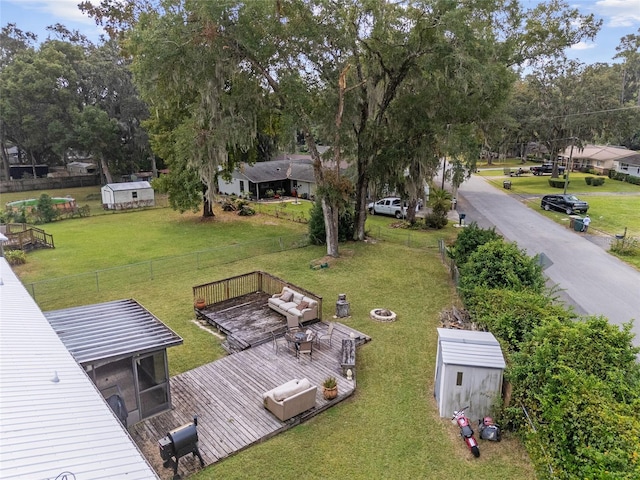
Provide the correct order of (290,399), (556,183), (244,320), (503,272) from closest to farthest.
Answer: (290,399), (503,272), (244,320), (556,183)

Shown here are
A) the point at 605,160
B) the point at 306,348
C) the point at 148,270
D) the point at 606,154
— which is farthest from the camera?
the point at 606,154

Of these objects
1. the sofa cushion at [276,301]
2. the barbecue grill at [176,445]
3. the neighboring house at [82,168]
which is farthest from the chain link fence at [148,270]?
the neighboring house at [82,168]

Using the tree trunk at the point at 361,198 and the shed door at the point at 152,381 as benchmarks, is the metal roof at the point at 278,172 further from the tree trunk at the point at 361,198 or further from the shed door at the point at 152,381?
the shed door at the point at 152,381

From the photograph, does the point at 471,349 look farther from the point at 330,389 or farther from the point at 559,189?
the point at 559,189

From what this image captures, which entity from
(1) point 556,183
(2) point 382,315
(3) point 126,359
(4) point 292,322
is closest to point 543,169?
(1) point 556,183

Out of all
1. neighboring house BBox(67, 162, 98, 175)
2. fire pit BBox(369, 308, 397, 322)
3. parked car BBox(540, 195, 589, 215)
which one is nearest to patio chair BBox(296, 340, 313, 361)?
Result: fire pit BBox(369, 308, 397, 322)
